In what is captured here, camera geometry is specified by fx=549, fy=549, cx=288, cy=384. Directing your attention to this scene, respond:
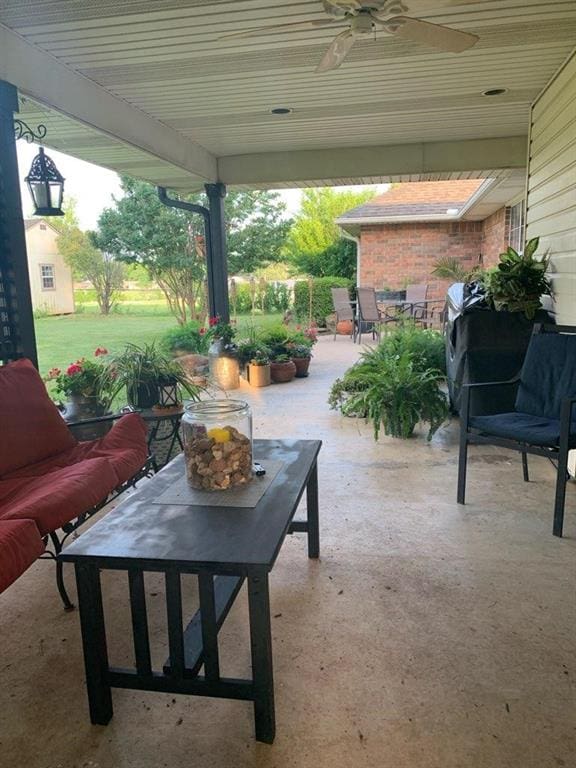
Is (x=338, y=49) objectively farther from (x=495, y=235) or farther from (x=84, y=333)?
(x=84, y=333)

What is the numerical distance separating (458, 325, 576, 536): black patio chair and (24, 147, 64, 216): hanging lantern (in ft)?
8.62

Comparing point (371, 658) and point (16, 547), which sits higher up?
point (16, 547)

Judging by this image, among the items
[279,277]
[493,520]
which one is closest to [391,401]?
[493,520]

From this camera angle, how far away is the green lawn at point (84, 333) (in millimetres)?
8914

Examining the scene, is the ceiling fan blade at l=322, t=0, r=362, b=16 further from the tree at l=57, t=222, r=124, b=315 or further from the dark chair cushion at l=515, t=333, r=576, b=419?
the tree at l=57, t=222, r=124, b=315

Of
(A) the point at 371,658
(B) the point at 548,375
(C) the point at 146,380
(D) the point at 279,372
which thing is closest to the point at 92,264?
(D) the point at 279,372

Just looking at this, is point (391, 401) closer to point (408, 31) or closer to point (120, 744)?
point (408, 31)

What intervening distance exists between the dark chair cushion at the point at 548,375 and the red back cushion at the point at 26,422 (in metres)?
2.54

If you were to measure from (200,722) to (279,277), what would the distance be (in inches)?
725

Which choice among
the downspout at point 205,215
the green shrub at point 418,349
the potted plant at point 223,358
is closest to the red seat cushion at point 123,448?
the green shrub at point 418,349

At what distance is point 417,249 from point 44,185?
9.14 metres

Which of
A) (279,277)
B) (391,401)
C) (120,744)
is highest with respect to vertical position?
(279,277)

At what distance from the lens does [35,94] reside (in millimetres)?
3170

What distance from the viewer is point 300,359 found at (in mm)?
6875
